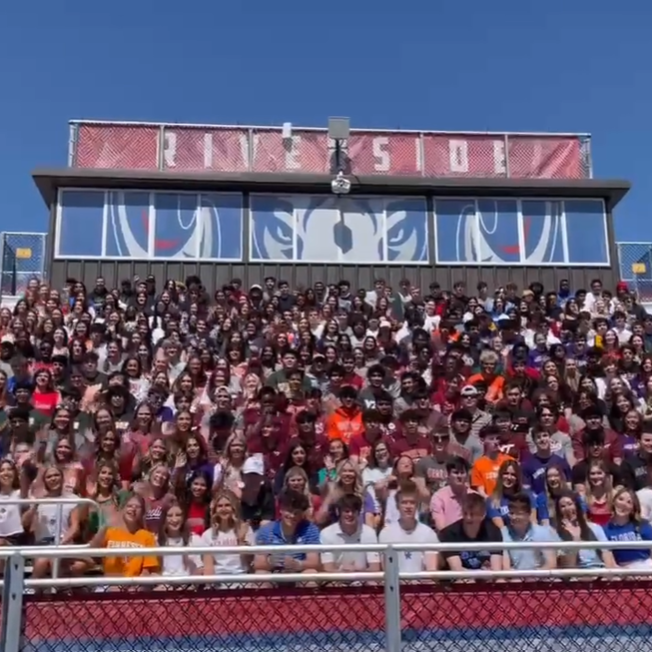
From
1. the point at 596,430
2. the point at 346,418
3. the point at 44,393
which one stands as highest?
the point at 44,393

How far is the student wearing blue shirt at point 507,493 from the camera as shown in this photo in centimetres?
595

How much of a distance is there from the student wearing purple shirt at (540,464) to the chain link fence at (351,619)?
246cm

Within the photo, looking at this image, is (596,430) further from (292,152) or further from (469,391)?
(292,152)

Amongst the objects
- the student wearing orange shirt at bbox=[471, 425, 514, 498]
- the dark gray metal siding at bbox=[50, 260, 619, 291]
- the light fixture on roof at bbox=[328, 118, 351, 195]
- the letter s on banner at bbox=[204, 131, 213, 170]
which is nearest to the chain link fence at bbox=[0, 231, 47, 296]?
the dark gray metal siding at bbox=[50, 260, 619, 291]

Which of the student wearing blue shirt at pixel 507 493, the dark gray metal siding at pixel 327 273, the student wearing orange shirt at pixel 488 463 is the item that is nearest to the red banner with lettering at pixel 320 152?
the dark gray metal siding at pixel 327 273

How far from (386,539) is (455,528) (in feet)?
1.51

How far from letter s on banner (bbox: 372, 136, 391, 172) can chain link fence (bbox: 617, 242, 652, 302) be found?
4925mm

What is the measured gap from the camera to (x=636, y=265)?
1641cm

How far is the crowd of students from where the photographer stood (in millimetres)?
5508

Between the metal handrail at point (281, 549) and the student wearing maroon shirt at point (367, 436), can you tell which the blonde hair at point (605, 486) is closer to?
the student wearing maroon shirt at point (367, 436)

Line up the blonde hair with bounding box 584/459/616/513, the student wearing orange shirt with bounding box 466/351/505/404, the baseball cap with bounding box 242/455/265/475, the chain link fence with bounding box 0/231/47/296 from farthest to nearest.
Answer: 1. the chain link fence with bounding box 0/231/47/296
2. the student wearing orange shirt with bounding box 466/351/505/404
3. the baseball cap with bounding box 242/455/265/475
4. the blonde hair with bounding box 584/459/616/513

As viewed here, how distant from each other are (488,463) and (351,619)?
126 inches

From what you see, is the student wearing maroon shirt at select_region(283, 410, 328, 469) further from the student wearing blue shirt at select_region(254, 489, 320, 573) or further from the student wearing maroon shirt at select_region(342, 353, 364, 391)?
the student wearing maroon shirt at select_region(342, 353, 364, 391)

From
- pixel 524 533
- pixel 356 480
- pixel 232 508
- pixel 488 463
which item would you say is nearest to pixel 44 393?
pixel 232 508
